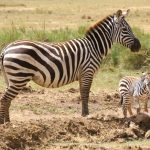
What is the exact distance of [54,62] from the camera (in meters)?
10.3

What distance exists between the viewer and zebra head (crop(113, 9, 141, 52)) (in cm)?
1168

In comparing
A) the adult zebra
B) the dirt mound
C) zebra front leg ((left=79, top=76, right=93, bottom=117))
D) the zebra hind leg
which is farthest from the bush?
the zebra hind leg

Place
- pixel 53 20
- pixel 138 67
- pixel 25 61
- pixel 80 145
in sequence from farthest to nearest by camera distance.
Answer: pixel 53 20 < pixel 138 67 < pixel 25 61 < pixel 80 145

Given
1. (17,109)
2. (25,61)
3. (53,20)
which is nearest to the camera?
(25,61)

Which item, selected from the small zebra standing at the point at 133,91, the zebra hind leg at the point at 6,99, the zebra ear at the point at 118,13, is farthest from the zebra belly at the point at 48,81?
the zebra ear at the point at 118,13

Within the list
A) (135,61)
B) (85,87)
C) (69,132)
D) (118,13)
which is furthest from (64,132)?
(135,61)

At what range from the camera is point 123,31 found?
1187 cm

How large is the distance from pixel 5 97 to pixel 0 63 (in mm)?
700

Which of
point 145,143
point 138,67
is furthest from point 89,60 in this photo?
point 138,67

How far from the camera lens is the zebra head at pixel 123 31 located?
38.3 feet

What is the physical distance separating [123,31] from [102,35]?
1.81 feet

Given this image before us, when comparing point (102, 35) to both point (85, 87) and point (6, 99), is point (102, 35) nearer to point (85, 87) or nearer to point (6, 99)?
point (85, 87)

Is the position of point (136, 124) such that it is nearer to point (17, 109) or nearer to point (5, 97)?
point (5, 97)

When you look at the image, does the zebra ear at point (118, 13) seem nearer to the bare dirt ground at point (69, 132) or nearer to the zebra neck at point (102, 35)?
the zebra neck at point (102, 35)
